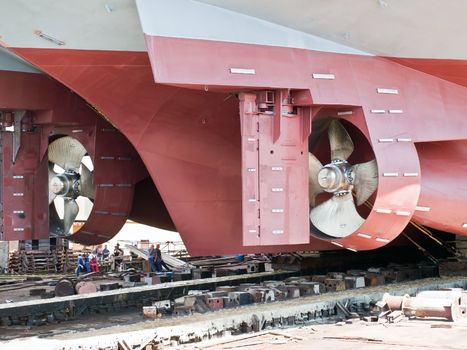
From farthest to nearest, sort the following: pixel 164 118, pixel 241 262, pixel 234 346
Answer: pixel 241 262, pixel 164 118, pixel 234 346

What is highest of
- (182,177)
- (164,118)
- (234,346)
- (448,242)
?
(164,118)

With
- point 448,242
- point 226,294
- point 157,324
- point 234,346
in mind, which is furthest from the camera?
point 448,242

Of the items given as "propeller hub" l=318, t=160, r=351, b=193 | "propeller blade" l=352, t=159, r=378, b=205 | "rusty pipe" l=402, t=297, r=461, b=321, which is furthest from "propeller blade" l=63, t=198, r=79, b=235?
"rusty pipe" l=402, t=297, r=461, b=321

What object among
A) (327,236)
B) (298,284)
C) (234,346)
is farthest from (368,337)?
(298,284)

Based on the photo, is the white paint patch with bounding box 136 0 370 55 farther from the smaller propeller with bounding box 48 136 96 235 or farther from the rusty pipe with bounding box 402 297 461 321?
the smaller propeller with bounding box 48 136 96 235

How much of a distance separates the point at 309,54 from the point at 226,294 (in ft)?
14.1

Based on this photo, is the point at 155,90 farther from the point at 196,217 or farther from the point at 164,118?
the point at 196,217

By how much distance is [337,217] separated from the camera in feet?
40.9

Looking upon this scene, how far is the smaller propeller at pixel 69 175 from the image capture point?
16.0m

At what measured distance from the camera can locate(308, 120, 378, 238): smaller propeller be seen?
12.3m

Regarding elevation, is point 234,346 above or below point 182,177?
below

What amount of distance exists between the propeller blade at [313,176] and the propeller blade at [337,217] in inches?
20.8

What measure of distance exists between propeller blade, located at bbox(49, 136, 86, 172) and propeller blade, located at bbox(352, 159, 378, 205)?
6551 millimetres

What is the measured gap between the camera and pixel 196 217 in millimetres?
14062
